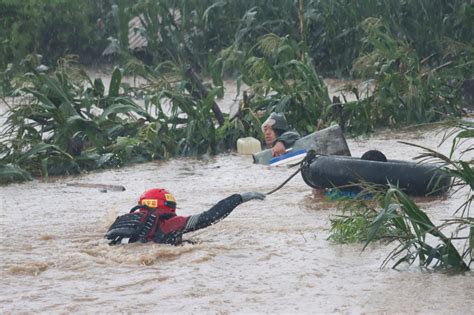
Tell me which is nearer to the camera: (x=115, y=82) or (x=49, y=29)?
(x=115, y=82)

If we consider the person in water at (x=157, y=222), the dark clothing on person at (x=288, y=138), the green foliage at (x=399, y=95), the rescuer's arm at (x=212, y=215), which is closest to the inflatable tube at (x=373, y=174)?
the rescuer's arm at (x=212, y=215)

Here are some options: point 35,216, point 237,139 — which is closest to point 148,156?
point 237,139

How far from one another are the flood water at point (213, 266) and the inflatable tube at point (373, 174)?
0.60 feet

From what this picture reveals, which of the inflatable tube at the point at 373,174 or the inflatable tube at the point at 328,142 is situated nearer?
the inflatable tube at the point at 373,174

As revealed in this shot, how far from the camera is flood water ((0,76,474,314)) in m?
7.13

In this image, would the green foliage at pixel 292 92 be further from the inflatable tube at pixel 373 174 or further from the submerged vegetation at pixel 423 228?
the submerged vegetation at pixel 423 228

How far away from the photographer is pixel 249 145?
1427cm

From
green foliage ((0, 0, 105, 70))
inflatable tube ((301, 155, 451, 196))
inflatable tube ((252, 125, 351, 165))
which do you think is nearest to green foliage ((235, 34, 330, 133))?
inflatable tube ((252, 125, 351, 165))

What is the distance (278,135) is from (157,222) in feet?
14.5

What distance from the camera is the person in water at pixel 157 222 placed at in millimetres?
8656

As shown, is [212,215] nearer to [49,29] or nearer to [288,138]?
[288,138]

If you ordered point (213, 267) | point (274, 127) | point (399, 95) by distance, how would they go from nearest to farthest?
point (213, 267)
point (274, 127)
point (399, 95)

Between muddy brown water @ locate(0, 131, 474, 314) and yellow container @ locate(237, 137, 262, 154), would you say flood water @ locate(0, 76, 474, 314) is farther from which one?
yellow container @ locate(237, 137, 262, 154)

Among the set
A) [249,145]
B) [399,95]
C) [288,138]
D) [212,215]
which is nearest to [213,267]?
[212,215]
